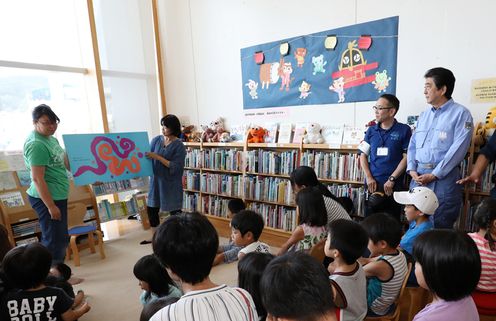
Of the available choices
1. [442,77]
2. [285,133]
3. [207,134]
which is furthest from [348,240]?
[207,134]

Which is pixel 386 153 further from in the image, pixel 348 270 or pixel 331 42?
pixel 348 270

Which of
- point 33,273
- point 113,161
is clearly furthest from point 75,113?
point 33,273

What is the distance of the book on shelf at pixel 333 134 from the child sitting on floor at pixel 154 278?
2199 millimetres

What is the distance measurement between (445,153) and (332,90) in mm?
1422

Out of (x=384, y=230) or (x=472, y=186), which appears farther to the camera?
(x=472, y=186)

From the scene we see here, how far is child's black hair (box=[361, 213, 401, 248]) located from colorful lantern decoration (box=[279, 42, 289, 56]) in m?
2.55

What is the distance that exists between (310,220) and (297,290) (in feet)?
4.33

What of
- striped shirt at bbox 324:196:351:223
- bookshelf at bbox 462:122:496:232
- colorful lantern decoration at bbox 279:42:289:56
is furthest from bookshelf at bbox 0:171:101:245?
bookshelf at bbox 462:122:496:232

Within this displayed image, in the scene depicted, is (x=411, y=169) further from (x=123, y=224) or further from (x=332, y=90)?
(x=123, y=224)

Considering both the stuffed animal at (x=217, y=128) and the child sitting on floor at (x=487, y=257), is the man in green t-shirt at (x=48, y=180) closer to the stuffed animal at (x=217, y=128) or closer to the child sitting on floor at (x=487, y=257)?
the stuffed animal at (x=217, y=128)

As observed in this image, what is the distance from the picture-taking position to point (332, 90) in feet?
10.9

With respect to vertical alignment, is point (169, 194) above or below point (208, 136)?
below

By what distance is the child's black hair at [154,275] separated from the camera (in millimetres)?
1694

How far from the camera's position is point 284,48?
3.60 metres
